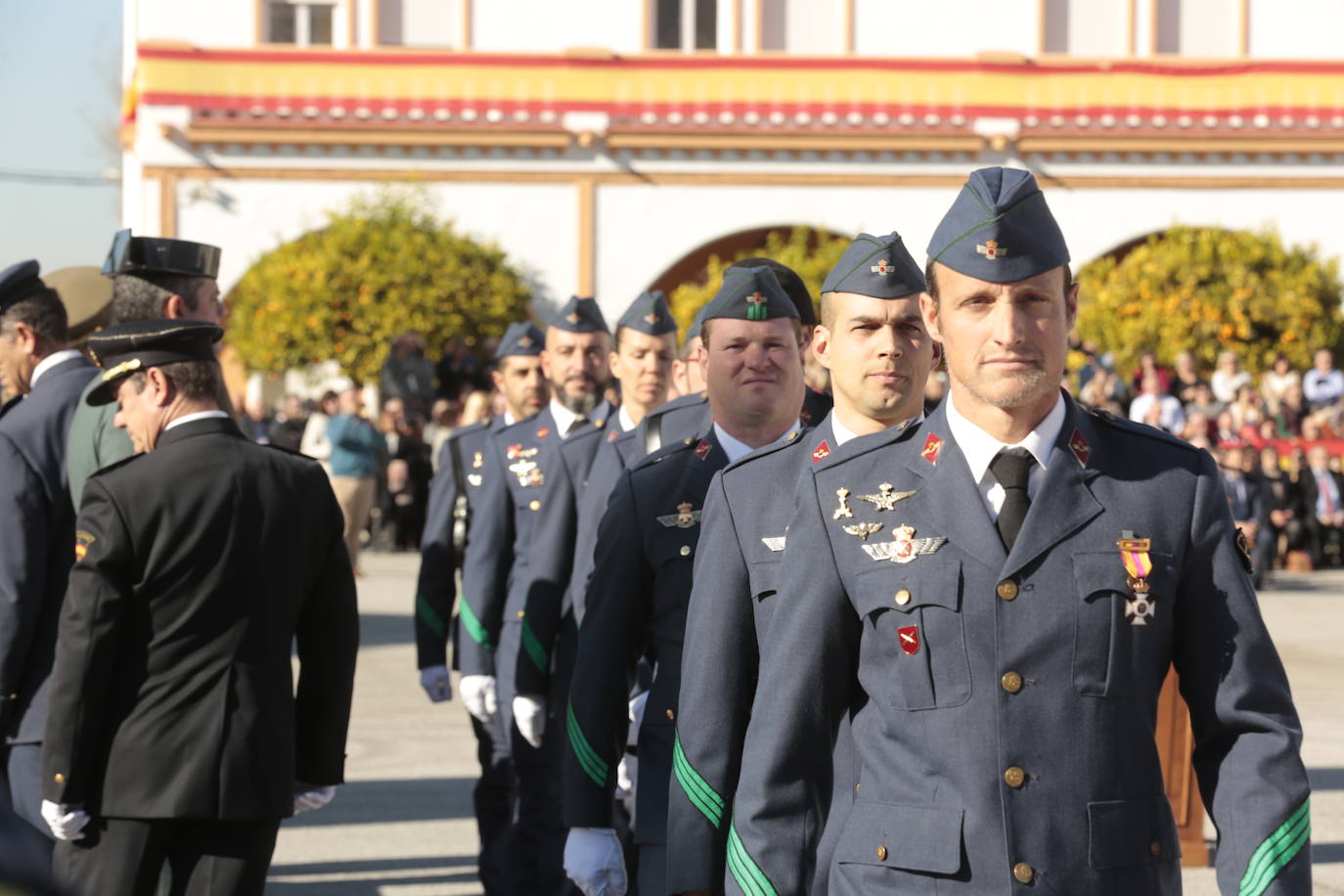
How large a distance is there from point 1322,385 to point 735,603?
23072 mm

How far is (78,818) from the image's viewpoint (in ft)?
15.5

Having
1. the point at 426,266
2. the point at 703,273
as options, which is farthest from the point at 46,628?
the point at 703,273

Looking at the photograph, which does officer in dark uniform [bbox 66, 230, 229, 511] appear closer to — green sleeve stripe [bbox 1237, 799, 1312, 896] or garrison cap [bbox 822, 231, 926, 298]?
garrison cap [bbox 822, 231, 926, 298]

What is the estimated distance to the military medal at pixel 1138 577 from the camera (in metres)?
3.23

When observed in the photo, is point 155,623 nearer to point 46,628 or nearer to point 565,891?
point 46,628

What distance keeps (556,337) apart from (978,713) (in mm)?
5724

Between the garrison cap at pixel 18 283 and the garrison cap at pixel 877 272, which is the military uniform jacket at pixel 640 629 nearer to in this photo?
the garrison cap at pixel 877 272

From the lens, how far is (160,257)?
230 inches

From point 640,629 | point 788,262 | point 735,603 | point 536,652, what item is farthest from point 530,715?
point 788,262

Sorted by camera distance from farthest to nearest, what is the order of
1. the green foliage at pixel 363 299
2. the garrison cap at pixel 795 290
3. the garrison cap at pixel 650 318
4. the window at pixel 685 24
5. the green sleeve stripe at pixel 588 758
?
the window at pixel 685 24 → the green foliage at pixel 363 299 → the garrison cap at pixel 650 318 → the garrison cap at pixel 795 290 → the green sleeve stripe at pixel 588 758

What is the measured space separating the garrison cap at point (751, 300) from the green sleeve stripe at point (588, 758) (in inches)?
46.2

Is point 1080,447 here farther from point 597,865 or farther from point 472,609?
point 472,609

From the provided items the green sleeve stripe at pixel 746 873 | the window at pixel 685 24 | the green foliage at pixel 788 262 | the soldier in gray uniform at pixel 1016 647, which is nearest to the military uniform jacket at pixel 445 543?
the green sleeve stripe at pixel 746 873

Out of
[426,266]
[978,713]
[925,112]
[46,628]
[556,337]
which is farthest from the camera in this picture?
[925,112]
